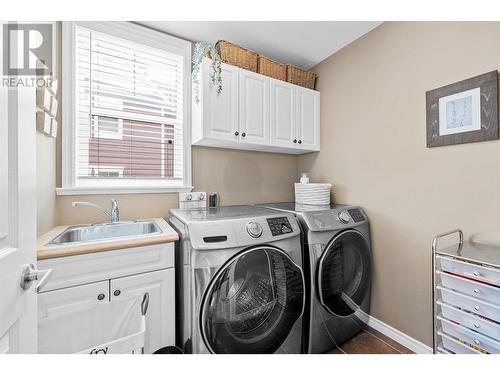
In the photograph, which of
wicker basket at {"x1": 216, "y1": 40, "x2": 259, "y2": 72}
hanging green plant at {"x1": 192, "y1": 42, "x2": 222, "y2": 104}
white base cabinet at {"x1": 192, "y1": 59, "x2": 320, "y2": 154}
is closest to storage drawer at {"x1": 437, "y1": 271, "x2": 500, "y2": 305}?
white base cabinet at {"x1": 192, "y1": 59, "x2": 320, "y2": 154}

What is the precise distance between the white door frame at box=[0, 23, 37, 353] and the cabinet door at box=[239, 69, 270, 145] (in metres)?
1.41

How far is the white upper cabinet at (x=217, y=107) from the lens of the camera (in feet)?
5.92

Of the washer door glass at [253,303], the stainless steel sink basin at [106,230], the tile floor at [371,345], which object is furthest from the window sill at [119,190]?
the tile floor at [371,345]

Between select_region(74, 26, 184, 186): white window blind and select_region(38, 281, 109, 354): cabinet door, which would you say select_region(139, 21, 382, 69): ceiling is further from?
select_region(38, 281, 109, 354): cabinet door

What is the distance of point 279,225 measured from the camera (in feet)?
4.83

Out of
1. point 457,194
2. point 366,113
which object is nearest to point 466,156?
point 457,194

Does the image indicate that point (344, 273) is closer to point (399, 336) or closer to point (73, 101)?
point (399, 336)

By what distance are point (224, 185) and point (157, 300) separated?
120 centimetres

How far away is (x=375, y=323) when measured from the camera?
192 cm

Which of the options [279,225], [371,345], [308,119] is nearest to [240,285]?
[279,225]

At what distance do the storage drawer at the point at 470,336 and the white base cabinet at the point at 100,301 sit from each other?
1.56 metres

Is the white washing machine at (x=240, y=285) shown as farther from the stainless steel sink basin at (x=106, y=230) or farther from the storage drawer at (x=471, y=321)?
the storage drawer at (x=471, y=321)
